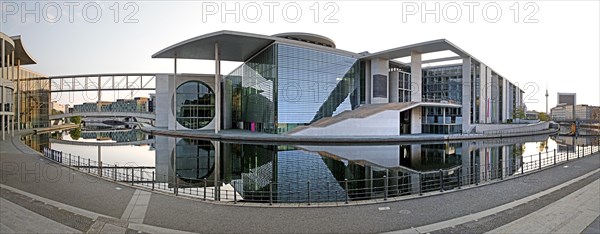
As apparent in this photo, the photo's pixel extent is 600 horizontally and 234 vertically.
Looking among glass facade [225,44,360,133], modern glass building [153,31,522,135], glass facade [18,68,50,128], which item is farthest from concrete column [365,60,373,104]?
glass facade [18,68,50,128]

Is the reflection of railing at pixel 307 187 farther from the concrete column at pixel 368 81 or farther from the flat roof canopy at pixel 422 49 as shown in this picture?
the concrete column at pixel 368 81

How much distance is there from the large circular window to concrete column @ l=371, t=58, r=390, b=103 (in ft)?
75.1

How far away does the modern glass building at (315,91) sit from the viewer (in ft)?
112

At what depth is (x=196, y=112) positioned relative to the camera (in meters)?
43.9

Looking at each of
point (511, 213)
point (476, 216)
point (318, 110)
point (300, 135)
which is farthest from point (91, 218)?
point (318, 110)

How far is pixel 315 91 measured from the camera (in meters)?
37.1

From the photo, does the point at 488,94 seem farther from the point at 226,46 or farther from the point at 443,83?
the point at 226,46

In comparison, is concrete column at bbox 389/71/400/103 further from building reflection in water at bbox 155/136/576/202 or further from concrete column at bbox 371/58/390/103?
building reflection in water at bbox 155/136/576/202

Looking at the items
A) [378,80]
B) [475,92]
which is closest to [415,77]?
[378,80]

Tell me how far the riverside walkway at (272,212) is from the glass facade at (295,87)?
84.1 feet

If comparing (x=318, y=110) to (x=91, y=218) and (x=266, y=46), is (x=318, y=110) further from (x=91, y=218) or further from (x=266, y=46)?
(x=91, y=218)

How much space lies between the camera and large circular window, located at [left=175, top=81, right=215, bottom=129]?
43438 mm

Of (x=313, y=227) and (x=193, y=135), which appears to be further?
(x=193, y=135)

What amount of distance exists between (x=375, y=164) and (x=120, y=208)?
1216 cm
